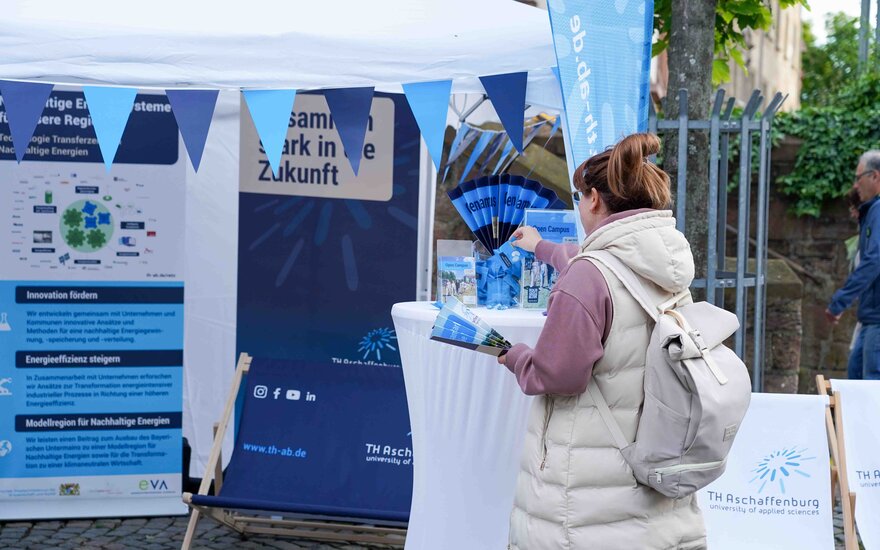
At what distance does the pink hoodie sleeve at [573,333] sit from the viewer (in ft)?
7.82

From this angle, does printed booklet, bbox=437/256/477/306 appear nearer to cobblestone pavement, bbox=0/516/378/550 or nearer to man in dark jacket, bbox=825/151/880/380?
cobblestone pavement, bbox=0/516/378/550

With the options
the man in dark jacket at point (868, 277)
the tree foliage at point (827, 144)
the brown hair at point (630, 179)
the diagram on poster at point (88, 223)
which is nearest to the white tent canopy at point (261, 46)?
the diagram on poster at point (88, 223)

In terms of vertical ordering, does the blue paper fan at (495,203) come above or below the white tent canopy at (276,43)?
below

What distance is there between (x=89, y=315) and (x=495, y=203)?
2519 millimetres

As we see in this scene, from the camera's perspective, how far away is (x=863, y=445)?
4.16 meters

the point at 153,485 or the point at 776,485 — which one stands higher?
the point at 776,485

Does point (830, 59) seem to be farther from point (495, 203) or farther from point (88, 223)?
point (495, 203)

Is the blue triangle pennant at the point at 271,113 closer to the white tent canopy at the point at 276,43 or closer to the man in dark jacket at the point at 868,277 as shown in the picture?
the white tent canopy at the point at 276,43

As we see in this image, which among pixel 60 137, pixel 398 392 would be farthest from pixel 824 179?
pixel 60 137

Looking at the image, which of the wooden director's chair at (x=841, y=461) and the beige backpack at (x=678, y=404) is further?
the wooden director's chair at (x=841, y=461)

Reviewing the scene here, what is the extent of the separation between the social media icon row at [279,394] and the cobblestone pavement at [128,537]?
25.8 inches

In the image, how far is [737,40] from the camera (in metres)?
5.45

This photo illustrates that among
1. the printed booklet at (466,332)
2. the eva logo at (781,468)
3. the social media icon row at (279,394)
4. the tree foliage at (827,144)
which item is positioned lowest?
the eva logo at (781,468)

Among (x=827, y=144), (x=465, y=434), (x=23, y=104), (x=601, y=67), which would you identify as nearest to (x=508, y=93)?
(x=601, y=67)
